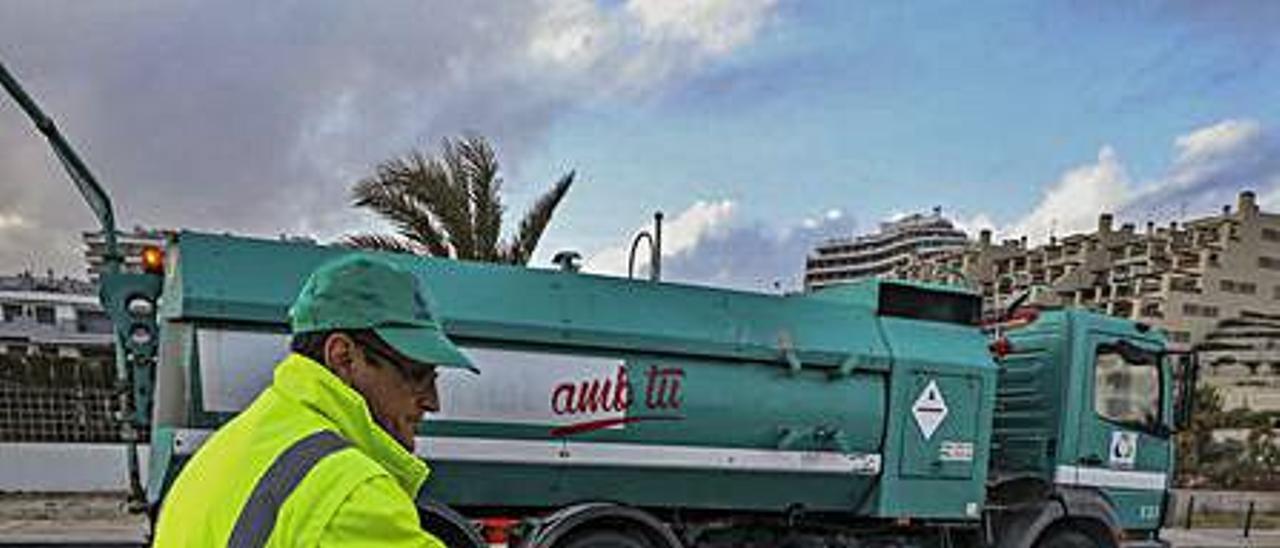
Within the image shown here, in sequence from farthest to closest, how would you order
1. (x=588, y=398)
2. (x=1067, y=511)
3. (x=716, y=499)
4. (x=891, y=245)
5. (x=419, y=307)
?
(x=891, y=245), (x=1067, y=511), (x=716, y=499), (x=588, y=398), (x=419, y=307)

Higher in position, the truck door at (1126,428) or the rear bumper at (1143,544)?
the truck door at (1126,428)

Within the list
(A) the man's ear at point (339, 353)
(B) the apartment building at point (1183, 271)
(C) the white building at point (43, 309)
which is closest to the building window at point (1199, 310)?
(B) the apartment building at point (1183, 271)

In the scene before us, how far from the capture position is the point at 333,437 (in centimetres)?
141

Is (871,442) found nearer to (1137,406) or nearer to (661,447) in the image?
(661,447)

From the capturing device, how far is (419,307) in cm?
162

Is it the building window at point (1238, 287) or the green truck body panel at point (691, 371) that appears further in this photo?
the building window at point (1238, 287)

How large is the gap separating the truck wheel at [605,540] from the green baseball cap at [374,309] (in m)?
5.27

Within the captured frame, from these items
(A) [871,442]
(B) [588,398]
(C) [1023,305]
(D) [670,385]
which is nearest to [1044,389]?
(C) [1023,305]

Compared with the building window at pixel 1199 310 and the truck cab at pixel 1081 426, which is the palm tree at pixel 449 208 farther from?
the building window at pixel 1199 310

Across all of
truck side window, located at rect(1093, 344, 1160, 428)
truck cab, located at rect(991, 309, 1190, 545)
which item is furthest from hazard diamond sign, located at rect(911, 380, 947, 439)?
truck side window, located at rect(1093, 344, 1160, 428)

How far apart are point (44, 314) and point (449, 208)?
43.7 metres

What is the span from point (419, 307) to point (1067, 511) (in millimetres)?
8095

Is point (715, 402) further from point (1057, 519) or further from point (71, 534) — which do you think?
point (71, 534)

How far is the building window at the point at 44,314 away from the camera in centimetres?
4831
